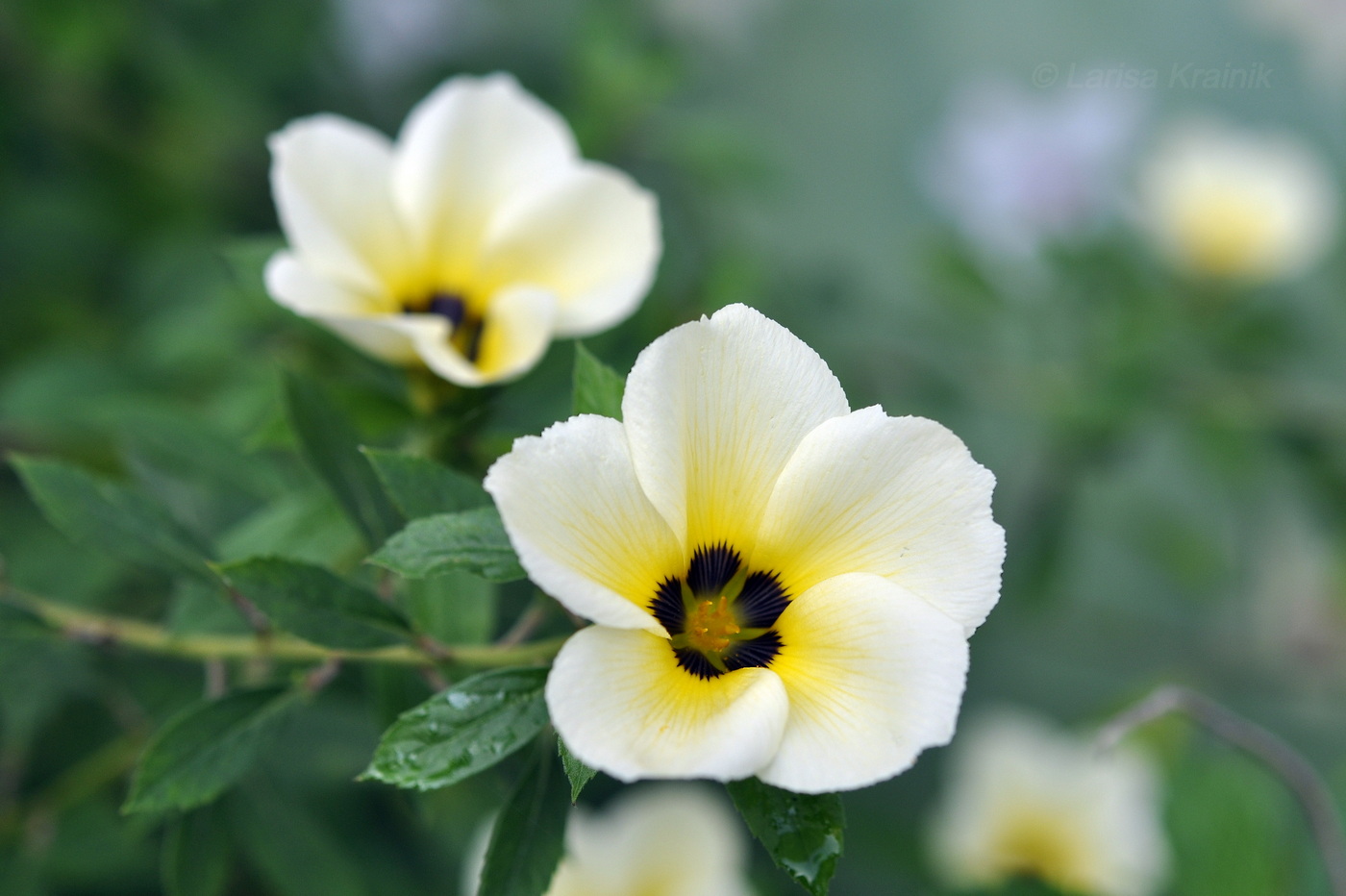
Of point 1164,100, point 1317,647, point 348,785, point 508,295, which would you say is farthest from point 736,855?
point 1164,100

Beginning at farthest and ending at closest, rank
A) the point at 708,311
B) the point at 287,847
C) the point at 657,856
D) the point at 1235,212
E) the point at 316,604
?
the point at 1235,212 < the point at 708,311 < the point at 657,856 < the point at 287,847 < the point at 316,604

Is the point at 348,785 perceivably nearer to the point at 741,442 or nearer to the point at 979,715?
the point at 741,442

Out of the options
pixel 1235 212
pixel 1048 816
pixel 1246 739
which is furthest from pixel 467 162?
pixel 1235 212

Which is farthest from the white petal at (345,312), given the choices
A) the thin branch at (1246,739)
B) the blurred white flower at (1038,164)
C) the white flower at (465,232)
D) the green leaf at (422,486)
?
the blurred white flower at (1038,164)

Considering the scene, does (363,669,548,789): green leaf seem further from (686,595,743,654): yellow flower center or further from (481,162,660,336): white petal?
(481,162,660,336): white petal

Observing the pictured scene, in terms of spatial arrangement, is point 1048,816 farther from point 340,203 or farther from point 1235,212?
point 340,203

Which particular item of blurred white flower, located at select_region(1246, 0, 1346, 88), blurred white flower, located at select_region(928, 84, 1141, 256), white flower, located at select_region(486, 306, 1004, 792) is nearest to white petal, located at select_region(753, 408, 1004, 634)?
white flower, located at select_region(486, 306, 1004, 792)
